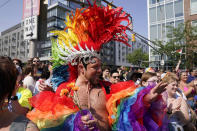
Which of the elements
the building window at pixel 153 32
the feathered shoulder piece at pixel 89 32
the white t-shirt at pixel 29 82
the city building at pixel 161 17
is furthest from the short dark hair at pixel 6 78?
the building window at pixel 153 32

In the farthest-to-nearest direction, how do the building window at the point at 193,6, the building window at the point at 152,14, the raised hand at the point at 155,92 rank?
the building window at the point at 152,14 < the building window at the point at 193,6 < the raised hand at the point at 155,92

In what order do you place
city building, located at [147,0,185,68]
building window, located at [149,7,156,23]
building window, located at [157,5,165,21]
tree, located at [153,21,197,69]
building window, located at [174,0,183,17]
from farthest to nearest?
building window, located at [149,7,156,23] < building window, located at [157,5,165,21] < city building, located at [147,0,185,68] < building window, located at [174,0,183,17] < tree, located at [153,21,197,69]

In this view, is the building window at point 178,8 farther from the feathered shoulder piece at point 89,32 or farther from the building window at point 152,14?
the feathered shoulder piece at point 89,32

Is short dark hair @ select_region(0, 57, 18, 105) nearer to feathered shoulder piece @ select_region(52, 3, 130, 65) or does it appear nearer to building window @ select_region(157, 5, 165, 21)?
feathered shoulder piece @ select_region(52, 3, 130, 65)

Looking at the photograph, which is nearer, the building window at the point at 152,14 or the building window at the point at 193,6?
the building window at the point at 193,6

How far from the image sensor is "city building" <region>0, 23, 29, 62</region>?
58.6m

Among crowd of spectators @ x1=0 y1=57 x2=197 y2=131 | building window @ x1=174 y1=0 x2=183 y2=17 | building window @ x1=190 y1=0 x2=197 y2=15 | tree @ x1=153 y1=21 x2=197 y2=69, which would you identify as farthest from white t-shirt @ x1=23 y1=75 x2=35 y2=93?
building window @ x1=174 y1=0 x2=183 y2=17

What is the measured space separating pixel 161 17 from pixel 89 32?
26.7 metres

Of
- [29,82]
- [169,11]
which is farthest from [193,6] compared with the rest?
[29,82]

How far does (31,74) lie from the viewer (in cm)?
398

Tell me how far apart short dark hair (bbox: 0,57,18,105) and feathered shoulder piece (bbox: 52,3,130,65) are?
100cm

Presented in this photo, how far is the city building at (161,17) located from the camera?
24.7 meters

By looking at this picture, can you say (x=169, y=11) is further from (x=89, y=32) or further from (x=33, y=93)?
(x=89, y=32)

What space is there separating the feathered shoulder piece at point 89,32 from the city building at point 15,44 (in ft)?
195
